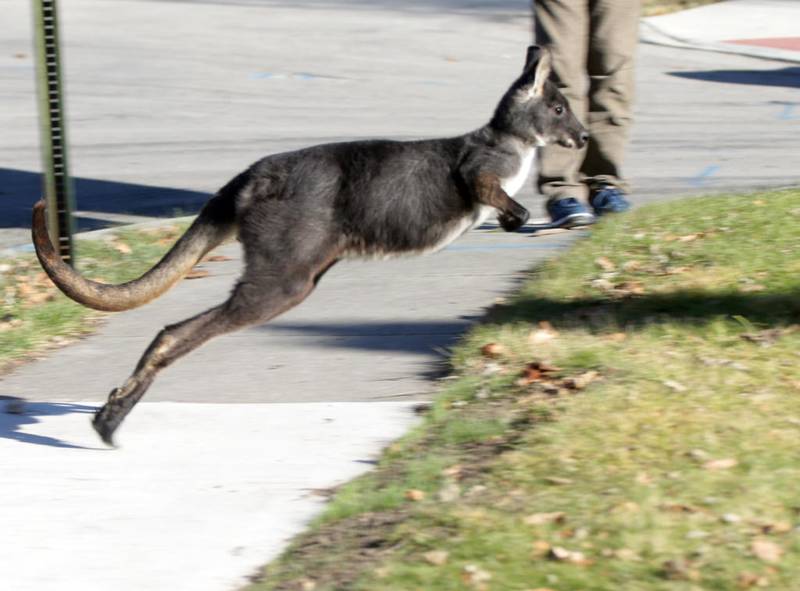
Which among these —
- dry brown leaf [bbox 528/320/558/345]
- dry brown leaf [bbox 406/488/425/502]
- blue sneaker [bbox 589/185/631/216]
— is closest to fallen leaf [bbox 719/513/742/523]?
dry brown leaf [bbox 406/488/425/502]

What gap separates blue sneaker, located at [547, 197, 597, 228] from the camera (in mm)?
7645

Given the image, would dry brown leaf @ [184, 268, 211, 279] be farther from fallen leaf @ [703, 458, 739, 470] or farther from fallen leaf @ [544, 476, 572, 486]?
fallen leaf @ [703, 458, 739, 470]

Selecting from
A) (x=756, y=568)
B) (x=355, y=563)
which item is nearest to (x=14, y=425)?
(x=355, y=563)

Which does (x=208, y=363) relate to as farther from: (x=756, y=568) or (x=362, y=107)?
(x=362, y=107)

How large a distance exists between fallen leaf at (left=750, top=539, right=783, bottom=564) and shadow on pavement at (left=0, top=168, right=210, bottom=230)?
239 inches

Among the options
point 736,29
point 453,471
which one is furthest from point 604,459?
point 736,29

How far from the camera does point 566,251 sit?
7.17 metres

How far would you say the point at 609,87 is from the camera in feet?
25.3

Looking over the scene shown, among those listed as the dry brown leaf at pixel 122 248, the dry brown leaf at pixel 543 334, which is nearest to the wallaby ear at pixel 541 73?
the dry brown leaf at pixel 543 334

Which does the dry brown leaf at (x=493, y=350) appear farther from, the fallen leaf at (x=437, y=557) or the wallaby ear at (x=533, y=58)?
the fallen leaf at (x=437, y=557)

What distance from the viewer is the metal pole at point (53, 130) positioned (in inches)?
282

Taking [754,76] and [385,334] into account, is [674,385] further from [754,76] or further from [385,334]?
[754,76]

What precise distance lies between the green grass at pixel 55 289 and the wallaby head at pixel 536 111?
7.96ft

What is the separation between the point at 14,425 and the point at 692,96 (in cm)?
994
